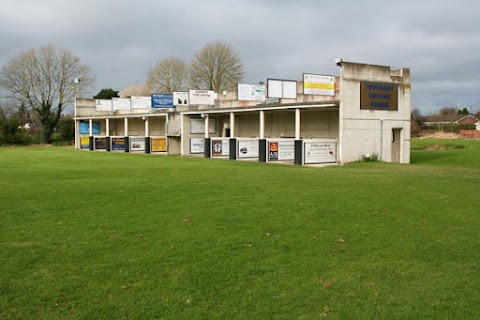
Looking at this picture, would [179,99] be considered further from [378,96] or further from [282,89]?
[378,96]

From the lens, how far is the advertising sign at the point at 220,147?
37969 mm

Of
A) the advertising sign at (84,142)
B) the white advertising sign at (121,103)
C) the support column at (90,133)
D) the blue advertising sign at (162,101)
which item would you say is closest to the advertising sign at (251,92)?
the blue advertising sign at (162,101)

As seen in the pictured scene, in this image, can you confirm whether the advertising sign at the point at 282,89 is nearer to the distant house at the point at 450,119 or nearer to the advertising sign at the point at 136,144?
the advertising sign at the point at 136,144

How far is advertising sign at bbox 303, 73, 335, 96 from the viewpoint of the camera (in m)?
29.8

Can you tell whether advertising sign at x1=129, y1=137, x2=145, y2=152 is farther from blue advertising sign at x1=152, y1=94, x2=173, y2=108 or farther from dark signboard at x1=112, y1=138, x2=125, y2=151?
blue advertising sign at x1=152, y1=94, x2=173, y2=108

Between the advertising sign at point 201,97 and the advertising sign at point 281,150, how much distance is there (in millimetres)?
8771

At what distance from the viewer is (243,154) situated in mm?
35219

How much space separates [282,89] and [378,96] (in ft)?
22.2

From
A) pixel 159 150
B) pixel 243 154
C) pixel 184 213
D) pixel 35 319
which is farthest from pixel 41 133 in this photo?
pixel 35 319

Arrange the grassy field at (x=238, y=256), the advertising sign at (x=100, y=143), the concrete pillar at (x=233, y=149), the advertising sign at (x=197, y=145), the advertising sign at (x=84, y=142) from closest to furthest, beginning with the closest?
the grassy field at (x=238, y=256) → the concrete pillar at (x=233, y=149) → the advertising sign at (x=197, y=145) → the advertising sign at (x=100, y=143) → the advertising sign at (x=84, y=142)

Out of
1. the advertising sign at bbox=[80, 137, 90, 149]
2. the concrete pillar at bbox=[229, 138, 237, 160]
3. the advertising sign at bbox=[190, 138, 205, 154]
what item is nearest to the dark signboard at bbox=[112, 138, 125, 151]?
the advertising sign at bbox=[80, 137, 90, 149]

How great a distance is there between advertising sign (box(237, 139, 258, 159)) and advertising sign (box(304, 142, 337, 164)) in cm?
639

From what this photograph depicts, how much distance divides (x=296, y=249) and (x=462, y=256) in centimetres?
231

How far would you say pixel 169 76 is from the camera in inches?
2662
